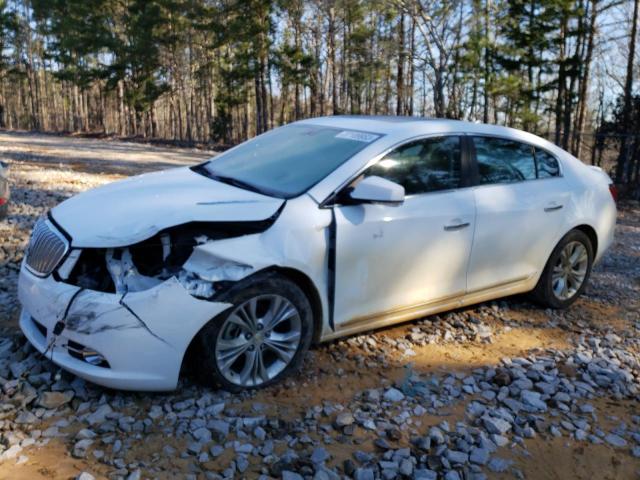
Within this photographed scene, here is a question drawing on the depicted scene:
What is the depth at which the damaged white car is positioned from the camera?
9.63ft

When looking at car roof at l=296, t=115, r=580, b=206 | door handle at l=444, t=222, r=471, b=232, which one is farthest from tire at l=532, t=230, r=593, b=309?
door handle at l=444, t=222, r=471, b=232

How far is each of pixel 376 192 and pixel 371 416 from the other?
1342 mm

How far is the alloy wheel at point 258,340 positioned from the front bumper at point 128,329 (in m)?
0.20

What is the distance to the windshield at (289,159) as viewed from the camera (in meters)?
3.63

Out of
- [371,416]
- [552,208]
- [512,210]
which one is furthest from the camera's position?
[552,208]

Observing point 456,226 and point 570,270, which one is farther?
point 570,270

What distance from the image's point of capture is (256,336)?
10.6 feet

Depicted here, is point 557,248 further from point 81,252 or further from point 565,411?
point 81,252

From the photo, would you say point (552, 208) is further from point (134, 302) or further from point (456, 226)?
point (134, 302)

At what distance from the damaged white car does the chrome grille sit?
13mm

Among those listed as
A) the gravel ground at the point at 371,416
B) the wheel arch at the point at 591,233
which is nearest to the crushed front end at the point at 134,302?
the gravel ground at the point at 371,416

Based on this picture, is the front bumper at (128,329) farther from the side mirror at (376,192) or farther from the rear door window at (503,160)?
the rear door window at (503,160)

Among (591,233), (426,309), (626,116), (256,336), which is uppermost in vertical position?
(626,116)

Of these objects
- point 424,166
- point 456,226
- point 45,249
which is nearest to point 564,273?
point 456,226
